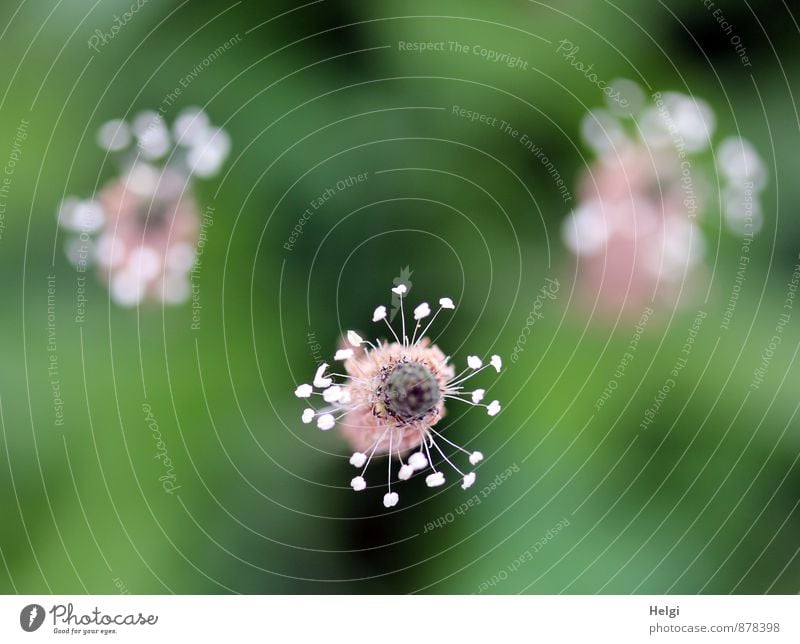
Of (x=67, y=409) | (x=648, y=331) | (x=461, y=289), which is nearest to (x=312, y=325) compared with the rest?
(x=461, y=289)

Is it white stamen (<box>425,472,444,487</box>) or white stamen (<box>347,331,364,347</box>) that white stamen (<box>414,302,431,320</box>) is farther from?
white stamen (<box>425,472,444,487</box>)

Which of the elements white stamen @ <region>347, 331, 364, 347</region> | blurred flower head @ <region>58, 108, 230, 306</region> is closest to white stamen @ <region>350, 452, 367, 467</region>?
white stamen @ <region>347, 331, 364, 347</region>

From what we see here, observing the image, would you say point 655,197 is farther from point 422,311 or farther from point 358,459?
point 358,459

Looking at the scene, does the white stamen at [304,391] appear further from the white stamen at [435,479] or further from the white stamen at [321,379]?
the white stamen at [435,479]

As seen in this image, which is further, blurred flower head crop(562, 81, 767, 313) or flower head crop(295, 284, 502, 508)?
blurred flower head crop(562, 81, 767, 313)
